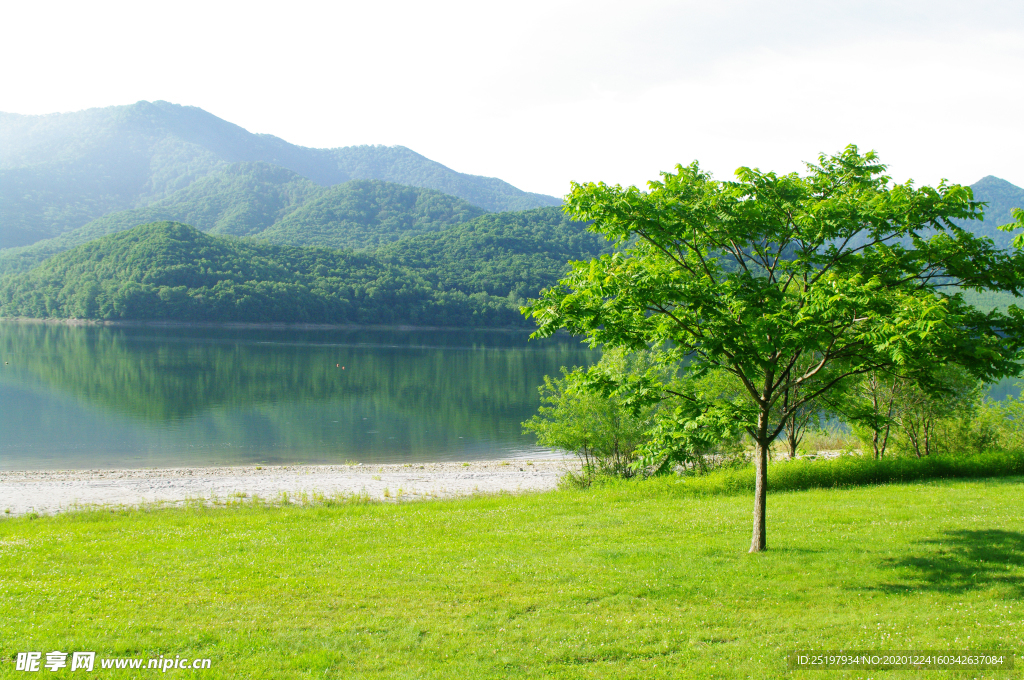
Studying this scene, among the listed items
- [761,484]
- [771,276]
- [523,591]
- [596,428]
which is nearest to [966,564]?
[761,484]

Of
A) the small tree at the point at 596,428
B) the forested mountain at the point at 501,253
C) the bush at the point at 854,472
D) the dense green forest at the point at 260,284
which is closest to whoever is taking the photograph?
the bush at the point at 854,472

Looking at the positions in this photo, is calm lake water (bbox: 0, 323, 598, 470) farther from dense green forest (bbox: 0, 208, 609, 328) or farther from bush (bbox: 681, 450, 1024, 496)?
dense green forest (bbox: 0, 208, 609, 328)

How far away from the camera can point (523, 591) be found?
8000mm

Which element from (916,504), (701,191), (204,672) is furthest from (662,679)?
(916,504)

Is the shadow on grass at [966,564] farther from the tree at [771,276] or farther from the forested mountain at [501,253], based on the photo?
the forested mountain at [501,253]

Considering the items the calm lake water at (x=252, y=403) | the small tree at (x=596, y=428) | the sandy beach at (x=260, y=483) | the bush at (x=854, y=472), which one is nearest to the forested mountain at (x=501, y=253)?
the calm lake water at (x=252, y=403)

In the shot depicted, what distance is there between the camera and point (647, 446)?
8.80 m

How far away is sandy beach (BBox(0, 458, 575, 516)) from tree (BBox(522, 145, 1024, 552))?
1308cm

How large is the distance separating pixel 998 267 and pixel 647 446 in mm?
5325

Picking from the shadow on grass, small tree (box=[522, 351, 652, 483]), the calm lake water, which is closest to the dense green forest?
the calm lake water

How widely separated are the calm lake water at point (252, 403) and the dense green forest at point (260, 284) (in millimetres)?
31738

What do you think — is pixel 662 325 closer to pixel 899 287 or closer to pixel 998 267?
pixel 899 287

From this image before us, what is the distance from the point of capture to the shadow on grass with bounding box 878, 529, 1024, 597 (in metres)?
7.96

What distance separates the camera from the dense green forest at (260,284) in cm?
11831
